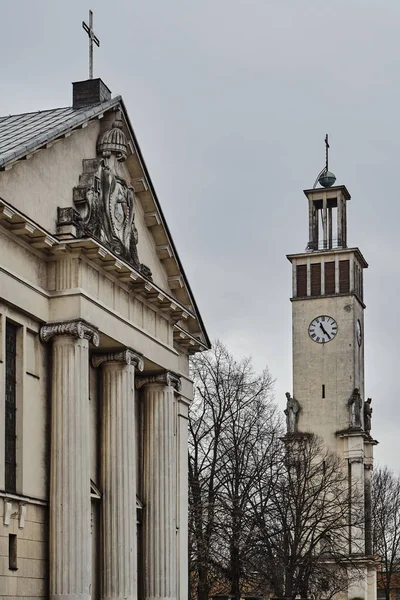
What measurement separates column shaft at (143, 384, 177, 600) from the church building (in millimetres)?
38

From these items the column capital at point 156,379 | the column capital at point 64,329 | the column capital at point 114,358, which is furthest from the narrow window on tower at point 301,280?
the column capital at point 64,329

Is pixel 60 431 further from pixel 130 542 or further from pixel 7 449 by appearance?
pixel 130 542

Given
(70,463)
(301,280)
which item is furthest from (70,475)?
(301,280)

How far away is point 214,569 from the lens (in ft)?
189

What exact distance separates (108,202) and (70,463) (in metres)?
6.98

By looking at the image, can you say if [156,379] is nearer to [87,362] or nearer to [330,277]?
[87,362]

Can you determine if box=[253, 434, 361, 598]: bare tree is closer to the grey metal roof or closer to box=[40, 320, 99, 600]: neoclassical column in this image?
the grey metal roof

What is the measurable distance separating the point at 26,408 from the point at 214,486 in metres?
27.9

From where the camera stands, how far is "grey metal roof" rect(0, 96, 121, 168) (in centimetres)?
2992

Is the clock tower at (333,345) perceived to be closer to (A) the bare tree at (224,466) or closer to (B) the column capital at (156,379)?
(A) the bare tree at (224,466)

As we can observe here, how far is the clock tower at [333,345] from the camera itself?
92.9 metres

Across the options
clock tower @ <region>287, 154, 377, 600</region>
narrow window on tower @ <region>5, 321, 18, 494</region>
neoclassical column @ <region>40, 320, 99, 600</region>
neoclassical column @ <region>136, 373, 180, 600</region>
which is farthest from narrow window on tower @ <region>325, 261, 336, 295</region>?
narrow window on tower @ <region>5, 321, 18, 494</region>

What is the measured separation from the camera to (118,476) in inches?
1315

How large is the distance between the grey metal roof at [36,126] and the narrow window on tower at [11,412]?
3.91 meters
